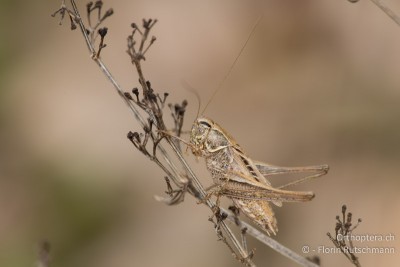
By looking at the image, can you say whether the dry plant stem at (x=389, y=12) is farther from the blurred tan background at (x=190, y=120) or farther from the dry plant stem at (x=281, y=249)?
the blurred tan background at (x=190, y=120)

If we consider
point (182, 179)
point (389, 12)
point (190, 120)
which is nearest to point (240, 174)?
point (182, 179)

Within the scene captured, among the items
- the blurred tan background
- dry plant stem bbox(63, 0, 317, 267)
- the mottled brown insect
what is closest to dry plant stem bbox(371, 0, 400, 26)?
Result: dry plant stem bbox(63, 0, 317, 267)

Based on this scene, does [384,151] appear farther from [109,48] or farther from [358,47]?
[109,48]

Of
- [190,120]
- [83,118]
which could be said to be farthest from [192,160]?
[83,118]

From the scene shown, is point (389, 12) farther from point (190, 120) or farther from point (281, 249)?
point (190, 120)

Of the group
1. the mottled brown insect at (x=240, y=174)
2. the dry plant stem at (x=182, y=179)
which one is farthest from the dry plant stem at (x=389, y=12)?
the mottled brown insect at (x=240, y=174)

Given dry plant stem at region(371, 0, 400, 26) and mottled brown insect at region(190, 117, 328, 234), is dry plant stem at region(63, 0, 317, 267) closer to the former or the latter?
mottled brown insect at region(190, 117, 328, 234)
